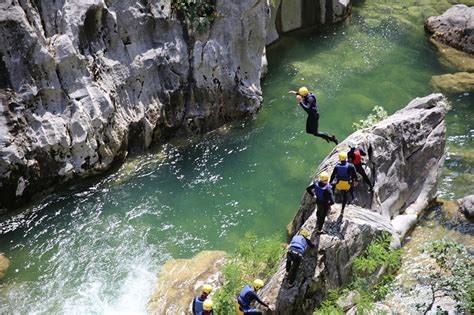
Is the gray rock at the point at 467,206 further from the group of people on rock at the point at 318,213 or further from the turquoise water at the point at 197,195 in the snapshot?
the group of people on rock at the point at 318,213

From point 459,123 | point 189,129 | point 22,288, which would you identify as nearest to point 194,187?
point 189,129

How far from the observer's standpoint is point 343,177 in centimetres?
1420

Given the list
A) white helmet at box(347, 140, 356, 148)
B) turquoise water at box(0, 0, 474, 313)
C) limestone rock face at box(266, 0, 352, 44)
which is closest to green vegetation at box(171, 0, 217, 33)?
turquoise water at box(0, 0, 474, 313)

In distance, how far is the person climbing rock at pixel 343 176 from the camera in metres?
14.1

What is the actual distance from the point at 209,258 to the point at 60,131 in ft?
22.1

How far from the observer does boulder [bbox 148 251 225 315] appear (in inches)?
596

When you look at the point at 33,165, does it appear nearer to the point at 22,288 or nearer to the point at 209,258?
the point at 22,288

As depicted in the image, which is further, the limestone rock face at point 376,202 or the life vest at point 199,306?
the limestone rock face at point 376,202

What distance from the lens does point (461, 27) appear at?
91.1 ft

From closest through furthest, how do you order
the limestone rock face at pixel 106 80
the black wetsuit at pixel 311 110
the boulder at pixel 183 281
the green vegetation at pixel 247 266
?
the green vegetation at pixel 247 266
the boulder at pixel 183 281
the black wetsuit at pixel 311 110
the limestone rock face at pixel 106 80

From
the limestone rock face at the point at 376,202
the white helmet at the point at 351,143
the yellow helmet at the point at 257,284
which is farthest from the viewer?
the white helmet at the point at 351,143

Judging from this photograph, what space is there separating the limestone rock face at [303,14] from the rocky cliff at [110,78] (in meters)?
5.21

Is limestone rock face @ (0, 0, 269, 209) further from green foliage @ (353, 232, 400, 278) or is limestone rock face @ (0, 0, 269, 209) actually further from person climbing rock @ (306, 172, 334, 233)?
green foliage @ (353, 232, 400, 278)

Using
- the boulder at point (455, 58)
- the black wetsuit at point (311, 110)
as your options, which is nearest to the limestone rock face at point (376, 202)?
the black wetsuit at point (311, 110)
